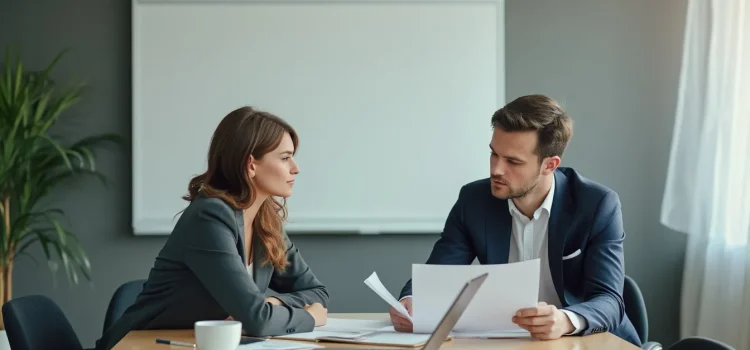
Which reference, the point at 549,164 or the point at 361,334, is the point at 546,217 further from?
the point at 361,334

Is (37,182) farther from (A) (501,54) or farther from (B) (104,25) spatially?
(A) (501,54)

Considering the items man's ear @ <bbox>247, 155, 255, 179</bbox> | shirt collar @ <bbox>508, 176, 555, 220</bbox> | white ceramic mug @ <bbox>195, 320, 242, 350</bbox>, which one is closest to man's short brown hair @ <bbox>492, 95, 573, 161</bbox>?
shirt collar @ <bbox>508, 176, 555, 220</bbox>

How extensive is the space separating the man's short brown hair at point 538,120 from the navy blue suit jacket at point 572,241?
137 millimetres

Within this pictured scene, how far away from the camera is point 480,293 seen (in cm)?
197

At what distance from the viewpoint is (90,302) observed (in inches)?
163

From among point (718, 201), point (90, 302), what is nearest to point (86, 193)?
point (90, 302)

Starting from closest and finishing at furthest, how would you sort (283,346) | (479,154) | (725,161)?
(283,346) < (725,161) < (479,154)

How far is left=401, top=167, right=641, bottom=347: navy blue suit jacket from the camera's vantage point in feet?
7.65

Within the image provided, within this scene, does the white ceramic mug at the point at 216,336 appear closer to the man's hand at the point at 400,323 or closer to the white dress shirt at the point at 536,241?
the man's hand at the point at 400,323

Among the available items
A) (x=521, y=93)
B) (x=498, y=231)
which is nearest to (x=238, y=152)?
(x=498, y=231)

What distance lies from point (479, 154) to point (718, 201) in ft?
3.55

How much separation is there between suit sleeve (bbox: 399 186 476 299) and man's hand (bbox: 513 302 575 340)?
0.63 meters

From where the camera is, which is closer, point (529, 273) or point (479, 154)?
point (529, 273)

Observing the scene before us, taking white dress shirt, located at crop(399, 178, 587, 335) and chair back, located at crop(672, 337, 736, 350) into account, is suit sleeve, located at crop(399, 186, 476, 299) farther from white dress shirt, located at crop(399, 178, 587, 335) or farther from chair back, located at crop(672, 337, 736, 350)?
chair back, located at crop(672, 337, 736, 350)
